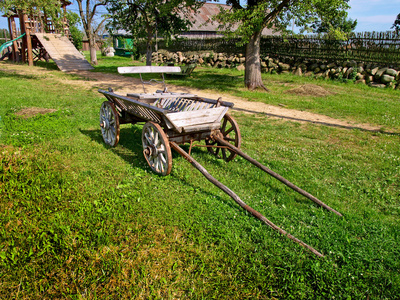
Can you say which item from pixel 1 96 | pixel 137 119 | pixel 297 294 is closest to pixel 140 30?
→ pixel 1 96

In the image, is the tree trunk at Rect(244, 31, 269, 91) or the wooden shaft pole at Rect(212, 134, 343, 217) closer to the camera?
the wooden shaft pole at Rect(212, 134, 343, 217)

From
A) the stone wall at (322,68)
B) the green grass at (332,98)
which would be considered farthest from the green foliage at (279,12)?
the stone wall at (322,68)

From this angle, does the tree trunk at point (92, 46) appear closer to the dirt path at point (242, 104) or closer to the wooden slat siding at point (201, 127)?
the dirt path at point (242, 104)

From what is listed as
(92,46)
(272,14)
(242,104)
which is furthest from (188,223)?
(92,46)

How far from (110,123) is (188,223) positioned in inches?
122

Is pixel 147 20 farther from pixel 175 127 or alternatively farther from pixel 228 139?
pixel 175 127

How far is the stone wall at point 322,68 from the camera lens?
1428cm

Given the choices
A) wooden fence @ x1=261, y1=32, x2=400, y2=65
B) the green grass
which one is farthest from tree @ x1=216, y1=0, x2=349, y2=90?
wooden fence @ x1=261, y1=32, x2=400, y2=65

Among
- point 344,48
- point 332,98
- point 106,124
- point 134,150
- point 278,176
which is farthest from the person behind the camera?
point 344,48

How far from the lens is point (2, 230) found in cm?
343

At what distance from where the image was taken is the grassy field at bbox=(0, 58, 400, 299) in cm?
284

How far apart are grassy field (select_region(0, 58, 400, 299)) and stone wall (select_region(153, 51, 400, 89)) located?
9.25 meters

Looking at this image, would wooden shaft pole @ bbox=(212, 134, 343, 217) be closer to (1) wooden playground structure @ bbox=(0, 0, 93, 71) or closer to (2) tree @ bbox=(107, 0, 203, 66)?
(2) tree @ bbox=(107, 0, 203, 66)

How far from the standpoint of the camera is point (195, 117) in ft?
15.2
